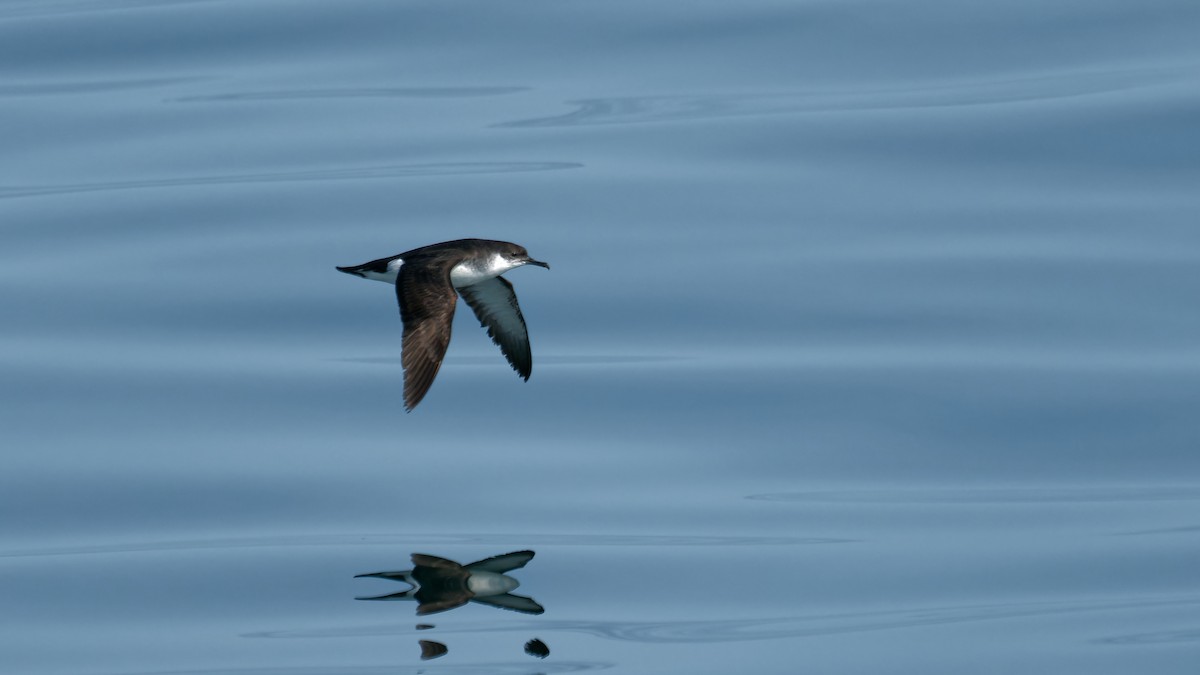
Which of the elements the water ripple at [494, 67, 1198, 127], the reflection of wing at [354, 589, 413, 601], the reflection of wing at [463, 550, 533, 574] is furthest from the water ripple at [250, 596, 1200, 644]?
the water ripple at [494, 67, 1198, 127]

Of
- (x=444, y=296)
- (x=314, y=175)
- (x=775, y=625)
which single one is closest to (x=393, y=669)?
(x=775, y=625)

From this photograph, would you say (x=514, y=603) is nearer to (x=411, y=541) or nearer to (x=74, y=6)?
(x=411, y=541)

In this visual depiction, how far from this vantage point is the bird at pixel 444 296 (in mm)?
8328

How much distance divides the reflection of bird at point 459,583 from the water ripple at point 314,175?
4.62m

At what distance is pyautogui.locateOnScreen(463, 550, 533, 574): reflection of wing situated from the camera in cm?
743

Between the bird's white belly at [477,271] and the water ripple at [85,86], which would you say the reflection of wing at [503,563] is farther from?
the water ripple at [85,86]

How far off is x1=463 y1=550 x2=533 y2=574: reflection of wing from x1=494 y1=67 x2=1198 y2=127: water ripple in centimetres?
531

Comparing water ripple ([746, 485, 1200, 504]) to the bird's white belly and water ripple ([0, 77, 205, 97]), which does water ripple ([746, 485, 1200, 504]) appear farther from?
water ripple ([0, 77, 205, 97])

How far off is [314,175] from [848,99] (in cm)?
338

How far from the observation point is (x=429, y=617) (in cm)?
708

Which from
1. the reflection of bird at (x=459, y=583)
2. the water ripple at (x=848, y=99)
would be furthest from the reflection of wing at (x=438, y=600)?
the water ripple at (x=848, y=99)

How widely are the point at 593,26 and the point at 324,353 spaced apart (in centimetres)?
485

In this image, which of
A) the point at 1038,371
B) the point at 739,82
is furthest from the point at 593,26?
the point at 1038,371

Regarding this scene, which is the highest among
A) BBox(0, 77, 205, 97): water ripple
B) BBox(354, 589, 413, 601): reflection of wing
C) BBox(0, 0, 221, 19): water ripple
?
BBox(0, 0, 221, 19): water ripple
